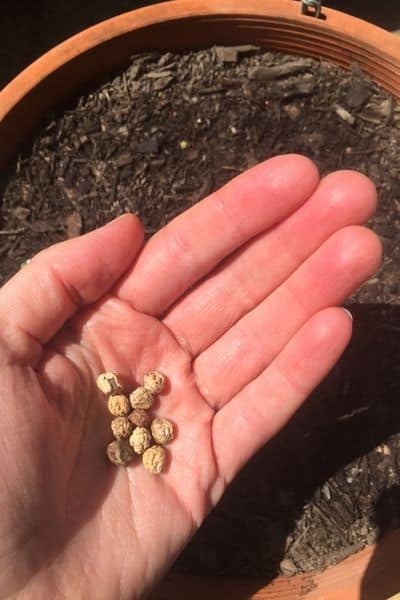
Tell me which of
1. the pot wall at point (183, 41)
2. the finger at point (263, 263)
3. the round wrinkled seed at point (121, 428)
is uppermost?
the pot wall at point (183, 41)

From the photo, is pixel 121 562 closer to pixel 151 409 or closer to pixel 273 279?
pixel 151 409

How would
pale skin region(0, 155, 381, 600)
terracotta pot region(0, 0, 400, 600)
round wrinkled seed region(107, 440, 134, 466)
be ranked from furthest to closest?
terracotta pot region(0, 0, 400, 600), round wrinkled seed region(107, 440, 134, 466), pale skin region(0, 155, 381, 600)

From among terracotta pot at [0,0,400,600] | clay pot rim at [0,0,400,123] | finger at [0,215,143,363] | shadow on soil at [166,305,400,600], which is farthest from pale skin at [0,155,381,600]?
clay pot rim at [0,0,400,123]

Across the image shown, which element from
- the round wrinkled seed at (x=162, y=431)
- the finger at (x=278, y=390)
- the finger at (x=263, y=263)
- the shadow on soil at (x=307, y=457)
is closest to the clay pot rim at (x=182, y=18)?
the finger at (x=263, y=263)

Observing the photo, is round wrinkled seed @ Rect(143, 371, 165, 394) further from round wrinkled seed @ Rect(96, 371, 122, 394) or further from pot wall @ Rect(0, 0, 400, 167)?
pot wall @ Rect(0, 0, 400, 167)

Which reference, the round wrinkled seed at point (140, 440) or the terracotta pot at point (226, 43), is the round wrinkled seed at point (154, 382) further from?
the terracotta pot at point (226, 43)

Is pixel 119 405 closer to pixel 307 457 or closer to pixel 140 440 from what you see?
pixel 140 440

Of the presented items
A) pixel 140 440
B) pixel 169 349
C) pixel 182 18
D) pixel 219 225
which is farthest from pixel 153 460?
pixel 182 18
